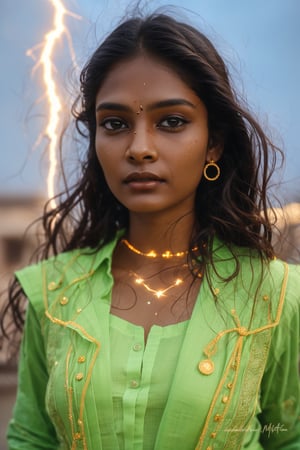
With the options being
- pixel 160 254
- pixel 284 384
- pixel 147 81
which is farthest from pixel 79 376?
pixel 147 81

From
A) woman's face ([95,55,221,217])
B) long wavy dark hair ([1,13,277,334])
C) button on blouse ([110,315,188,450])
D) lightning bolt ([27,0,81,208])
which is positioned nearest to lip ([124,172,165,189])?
woman's face ([95,55,221,217])

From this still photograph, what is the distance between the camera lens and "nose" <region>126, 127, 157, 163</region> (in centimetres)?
159

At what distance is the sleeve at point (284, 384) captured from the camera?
1.66 m

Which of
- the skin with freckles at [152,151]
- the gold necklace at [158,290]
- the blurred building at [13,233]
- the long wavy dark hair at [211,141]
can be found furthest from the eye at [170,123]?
the blurred building at [13,233]

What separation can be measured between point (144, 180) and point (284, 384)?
2.17 ft

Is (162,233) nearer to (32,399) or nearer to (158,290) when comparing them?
(158,290)

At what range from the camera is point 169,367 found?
1.57m

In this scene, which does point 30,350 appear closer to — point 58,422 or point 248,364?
point 58,422

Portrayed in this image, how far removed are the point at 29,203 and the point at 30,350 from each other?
2196 mm

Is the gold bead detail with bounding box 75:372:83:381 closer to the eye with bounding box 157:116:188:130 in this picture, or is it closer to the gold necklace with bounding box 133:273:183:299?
the gold necklace with bounding box 133:273:183:299

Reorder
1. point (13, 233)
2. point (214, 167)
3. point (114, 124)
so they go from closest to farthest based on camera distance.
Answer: point (114, 124) < point (214, 167) < point (13, 233)

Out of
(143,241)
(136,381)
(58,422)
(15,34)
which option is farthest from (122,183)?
(15,34)

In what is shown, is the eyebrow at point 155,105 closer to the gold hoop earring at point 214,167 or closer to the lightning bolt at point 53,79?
the gold hoop earring at point 214,167

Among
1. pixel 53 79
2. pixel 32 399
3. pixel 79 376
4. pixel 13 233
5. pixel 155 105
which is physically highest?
pixel 53 79
